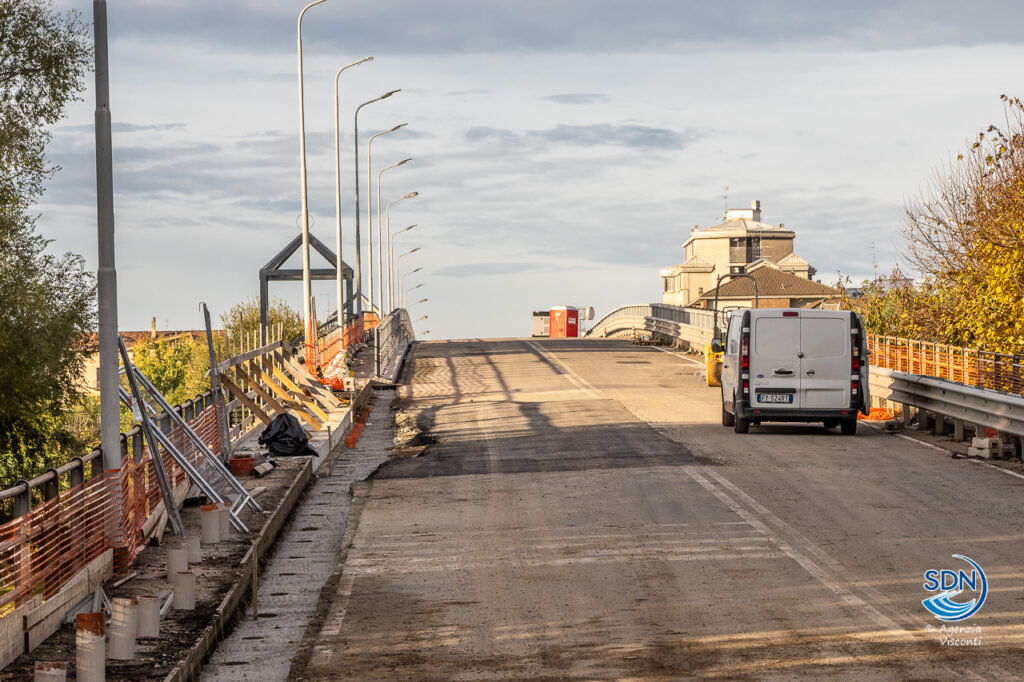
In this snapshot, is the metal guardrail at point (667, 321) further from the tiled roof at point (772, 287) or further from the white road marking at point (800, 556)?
the tiled roof at point (772, 287)

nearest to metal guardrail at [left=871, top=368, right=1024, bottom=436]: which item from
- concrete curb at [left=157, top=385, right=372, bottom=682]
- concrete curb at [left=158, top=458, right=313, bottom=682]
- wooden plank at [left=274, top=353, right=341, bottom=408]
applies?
concrete curb at [left=157, top=385, right=372, bottom=682]

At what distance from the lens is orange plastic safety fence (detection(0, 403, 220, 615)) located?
8.81 meters

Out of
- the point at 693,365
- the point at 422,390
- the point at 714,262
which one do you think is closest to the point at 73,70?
the point at 422,390

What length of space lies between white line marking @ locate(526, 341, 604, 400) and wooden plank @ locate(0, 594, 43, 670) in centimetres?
2176

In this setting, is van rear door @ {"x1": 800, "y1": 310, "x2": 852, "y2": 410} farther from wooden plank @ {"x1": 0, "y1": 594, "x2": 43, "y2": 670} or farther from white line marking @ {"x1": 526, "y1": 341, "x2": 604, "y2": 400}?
wooden plank @ {"x1": 0, "y1": 594, "x2": 43, "y2": 670}

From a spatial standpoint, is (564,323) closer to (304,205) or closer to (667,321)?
(667,321)

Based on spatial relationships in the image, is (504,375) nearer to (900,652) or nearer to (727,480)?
(727,480)

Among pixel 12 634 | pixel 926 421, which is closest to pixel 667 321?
pixel 926 421

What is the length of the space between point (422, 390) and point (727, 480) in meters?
17.6

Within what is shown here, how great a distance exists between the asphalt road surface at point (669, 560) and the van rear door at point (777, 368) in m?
0.66

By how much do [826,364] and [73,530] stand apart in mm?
14329

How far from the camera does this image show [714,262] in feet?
420

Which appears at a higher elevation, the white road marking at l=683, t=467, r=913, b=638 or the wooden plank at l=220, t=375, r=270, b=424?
the wooden plank at l=220, t=375, r=270, b=424

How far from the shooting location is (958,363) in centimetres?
2711
